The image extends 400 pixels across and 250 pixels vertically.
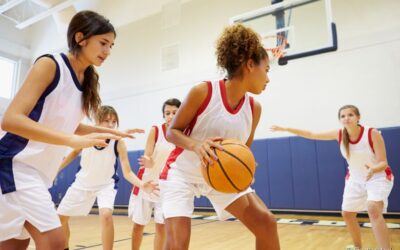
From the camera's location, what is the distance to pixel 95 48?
1.64m

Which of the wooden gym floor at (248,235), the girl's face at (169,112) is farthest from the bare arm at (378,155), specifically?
the girl's face at (169,112)

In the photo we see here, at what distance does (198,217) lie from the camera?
19.9ft

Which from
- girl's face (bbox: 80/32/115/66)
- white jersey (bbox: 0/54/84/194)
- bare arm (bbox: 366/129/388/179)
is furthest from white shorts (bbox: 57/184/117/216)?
bare arm (bbox: 366/129/388/179)

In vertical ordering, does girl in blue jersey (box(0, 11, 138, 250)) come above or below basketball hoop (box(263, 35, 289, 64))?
below

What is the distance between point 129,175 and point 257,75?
5.58 feet

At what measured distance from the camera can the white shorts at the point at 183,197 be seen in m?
1.61

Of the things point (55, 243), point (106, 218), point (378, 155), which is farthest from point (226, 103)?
point (378, 155)

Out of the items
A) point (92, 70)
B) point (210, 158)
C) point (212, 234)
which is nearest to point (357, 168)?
point (212, 234)

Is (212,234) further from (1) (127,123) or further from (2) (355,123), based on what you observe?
(1) (127,123)

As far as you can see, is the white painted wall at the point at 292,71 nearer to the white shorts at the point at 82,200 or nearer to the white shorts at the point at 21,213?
the white shorts at the point at 82,200

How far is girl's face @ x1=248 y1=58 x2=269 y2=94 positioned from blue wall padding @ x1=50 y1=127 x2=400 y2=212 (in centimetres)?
399

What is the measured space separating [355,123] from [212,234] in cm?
232

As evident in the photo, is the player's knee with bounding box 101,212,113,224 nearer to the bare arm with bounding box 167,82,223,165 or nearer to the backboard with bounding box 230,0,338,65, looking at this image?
the bare arm with bounding box 167,82,223,165

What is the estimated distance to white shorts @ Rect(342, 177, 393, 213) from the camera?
3.05 m
